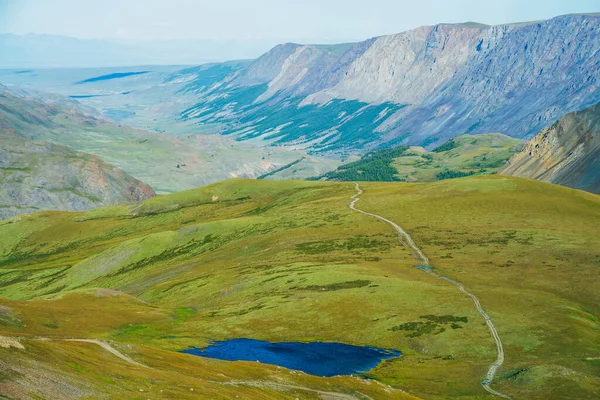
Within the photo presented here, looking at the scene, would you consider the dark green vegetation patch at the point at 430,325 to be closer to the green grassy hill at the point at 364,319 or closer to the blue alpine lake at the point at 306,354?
the green grassy hill at the point at 364,319

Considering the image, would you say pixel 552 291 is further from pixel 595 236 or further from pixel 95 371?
pixel 95 371

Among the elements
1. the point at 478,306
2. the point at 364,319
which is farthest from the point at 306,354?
the point at 478,306

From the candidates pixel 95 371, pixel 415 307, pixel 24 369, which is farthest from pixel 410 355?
pixel 24 369

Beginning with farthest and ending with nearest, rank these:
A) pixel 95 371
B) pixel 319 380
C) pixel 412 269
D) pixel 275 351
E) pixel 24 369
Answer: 1. pixel 412 269
2. pixel 275 351
3. pixel 319 380
4. pixel 95 371
5. pixel 24 369

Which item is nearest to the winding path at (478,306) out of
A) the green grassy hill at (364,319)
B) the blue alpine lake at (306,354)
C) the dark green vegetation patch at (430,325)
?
the green grassy hill at (364,319)

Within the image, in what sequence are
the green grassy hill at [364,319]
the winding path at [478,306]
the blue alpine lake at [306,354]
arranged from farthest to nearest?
the blue alpine lake at [306,354]
the winding path at [478,306]
the green grassy hill at [364,319]

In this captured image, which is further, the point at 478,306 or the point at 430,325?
the point at 478,306

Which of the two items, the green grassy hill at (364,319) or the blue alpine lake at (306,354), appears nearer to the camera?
the green grassy hill at (364,319)

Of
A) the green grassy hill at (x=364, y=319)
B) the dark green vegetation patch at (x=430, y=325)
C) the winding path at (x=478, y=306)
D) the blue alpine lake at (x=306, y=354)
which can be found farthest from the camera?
the dark green vegetation patch at (x=430, y=325)

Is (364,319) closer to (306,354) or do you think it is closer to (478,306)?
(306,354)
